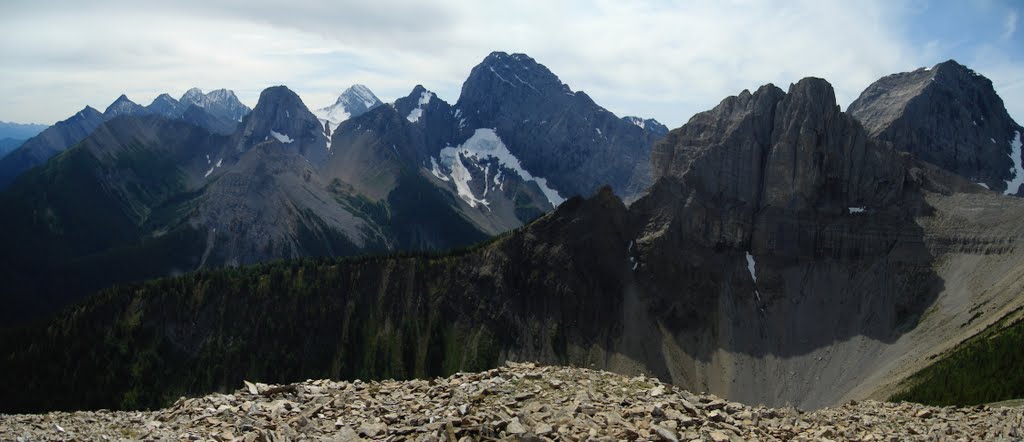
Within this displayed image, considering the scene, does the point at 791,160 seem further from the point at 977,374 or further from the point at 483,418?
the point at 483,418

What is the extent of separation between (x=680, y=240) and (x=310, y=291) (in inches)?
3366

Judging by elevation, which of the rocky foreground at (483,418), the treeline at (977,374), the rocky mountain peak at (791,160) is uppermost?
the rocky mountain peak at (791,160)

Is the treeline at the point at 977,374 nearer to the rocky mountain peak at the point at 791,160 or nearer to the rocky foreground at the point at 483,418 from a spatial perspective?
→ the rocky mountain peak at the point at 791,160

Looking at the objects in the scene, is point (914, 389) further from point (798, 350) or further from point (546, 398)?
point (546, 398)

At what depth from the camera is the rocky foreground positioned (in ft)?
105

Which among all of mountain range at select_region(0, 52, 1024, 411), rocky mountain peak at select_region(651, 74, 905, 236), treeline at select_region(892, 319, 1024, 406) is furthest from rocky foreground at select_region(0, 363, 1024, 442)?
rocky mountain peak at select_region(651, 74, 905, 236)

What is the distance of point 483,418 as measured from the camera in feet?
107

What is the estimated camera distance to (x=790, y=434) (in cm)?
3672

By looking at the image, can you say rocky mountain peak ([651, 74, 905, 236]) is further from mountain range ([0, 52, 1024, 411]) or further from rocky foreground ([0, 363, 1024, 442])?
rocky foreground ([0, 363, 1024, 442])

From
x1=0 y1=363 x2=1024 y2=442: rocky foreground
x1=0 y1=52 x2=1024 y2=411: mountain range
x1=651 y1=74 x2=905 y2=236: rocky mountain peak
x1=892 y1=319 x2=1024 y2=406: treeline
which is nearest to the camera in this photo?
x1=0 y1=363 x2=1024 y2=442: rocky foreground

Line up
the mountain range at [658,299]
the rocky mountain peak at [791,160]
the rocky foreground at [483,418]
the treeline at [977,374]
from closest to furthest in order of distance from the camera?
the rocky foreground at [483,418] < the treeline at [977,374] < the mountain range at [658,299] < the rocky mountain peak at [791,160]

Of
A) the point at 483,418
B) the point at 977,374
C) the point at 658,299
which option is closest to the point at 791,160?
the point at 658,299

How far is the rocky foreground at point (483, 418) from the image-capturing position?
32062 millimetres

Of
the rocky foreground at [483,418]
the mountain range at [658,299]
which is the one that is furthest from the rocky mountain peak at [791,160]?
the rocky foreground at [483,418]
